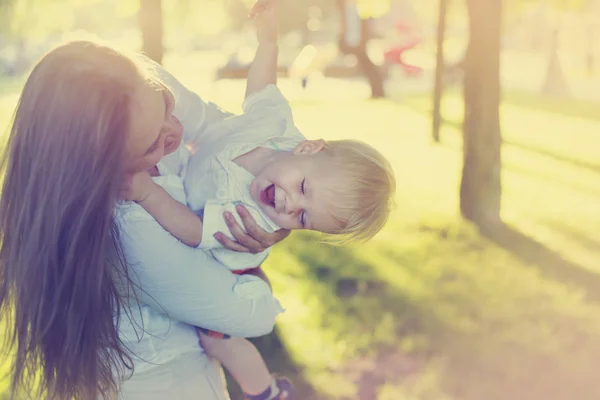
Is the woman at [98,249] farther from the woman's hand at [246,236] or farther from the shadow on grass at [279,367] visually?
the shadow on grass at [279,367]

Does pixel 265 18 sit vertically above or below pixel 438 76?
above

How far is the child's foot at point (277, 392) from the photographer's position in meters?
2.53

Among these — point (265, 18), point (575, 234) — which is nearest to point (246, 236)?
point (265, 18)

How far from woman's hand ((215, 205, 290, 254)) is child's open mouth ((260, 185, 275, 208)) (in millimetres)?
167

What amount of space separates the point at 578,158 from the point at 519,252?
194 inches

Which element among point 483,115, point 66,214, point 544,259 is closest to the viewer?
point 66,214

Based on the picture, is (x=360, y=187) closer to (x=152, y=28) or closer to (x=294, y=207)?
(x=294, y=207)

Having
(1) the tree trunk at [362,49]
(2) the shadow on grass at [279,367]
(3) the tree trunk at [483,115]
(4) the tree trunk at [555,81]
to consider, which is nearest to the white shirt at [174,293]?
(2) the shadow on grass at [279,367]

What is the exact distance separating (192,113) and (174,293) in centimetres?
76

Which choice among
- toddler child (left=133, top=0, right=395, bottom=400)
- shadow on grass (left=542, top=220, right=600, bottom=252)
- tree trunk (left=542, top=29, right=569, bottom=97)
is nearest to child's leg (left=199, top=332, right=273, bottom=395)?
toddler child (left=133, top=0, right=395, bottom=400)

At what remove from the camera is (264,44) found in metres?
2.52

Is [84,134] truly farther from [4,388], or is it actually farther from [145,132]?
[4,388]

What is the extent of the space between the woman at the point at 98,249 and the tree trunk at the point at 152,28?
8.91ft

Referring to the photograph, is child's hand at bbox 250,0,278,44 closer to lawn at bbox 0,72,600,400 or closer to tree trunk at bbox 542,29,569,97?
lawn at bbox 0,72,600,400
